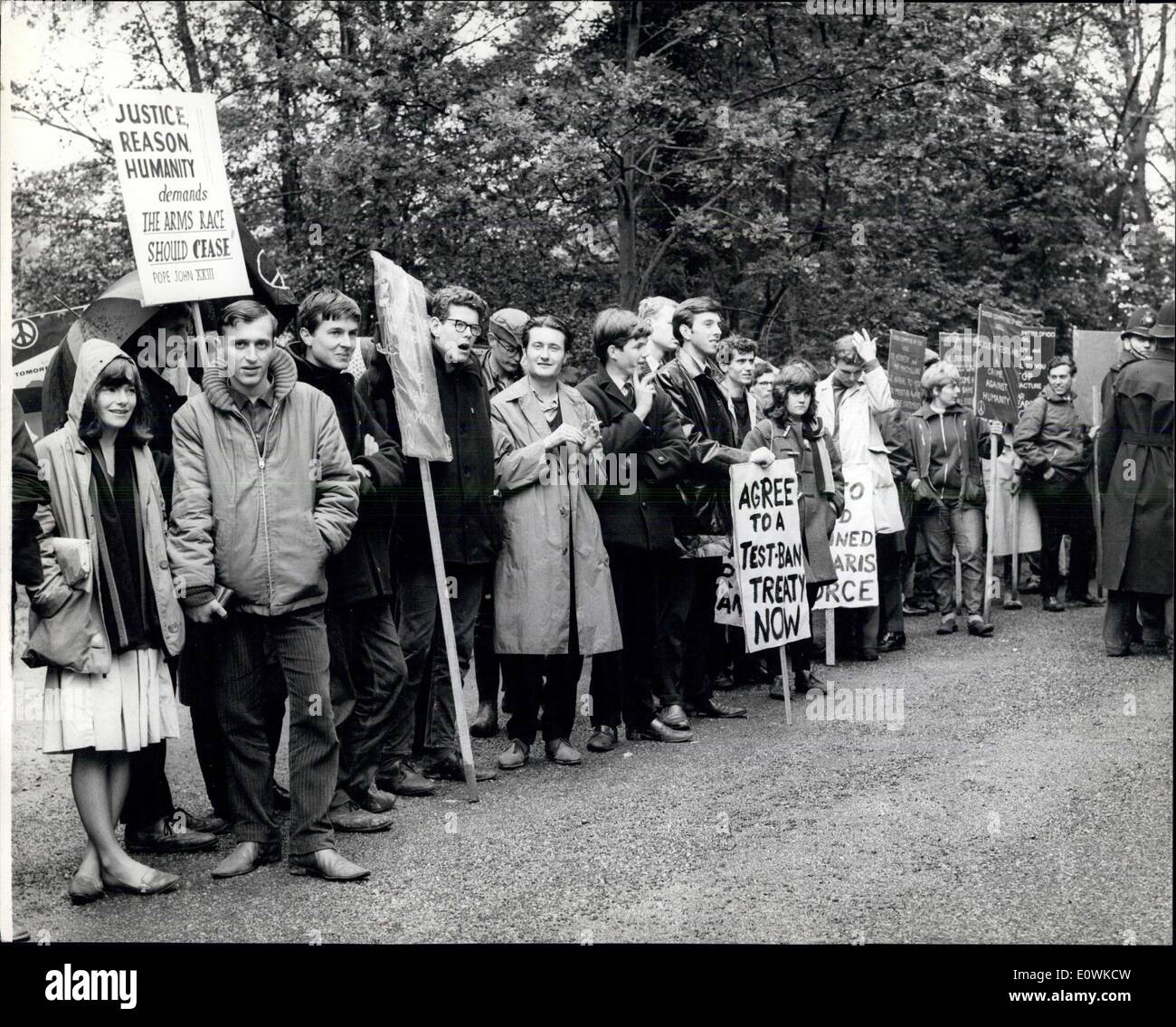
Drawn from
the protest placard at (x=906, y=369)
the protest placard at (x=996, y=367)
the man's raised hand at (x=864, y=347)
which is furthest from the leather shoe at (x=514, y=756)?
the protest placard at (x=996, y=367)

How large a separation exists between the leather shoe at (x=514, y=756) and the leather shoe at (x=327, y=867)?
173 cm

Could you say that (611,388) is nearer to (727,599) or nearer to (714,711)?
(727,599)

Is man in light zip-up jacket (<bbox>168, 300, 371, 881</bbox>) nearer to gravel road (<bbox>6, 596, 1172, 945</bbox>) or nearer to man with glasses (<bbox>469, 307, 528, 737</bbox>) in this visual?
gravel road (<bbox>6, 596, 1172, 945</bbox>)

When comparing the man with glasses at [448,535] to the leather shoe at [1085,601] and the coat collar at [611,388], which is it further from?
the leather shoe at [1085,601]

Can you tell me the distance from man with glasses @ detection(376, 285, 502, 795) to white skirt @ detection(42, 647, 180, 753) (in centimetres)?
136

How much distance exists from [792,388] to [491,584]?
2.62 m

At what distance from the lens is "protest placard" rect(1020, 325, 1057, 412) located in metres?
13.5

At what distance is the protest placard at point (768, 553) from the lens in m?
8.33

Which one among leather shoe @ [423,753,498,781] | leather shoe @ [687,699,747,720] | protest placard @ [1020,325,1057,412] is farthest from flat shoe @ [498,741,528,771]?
protest placard @ [1020,325,1057,412]

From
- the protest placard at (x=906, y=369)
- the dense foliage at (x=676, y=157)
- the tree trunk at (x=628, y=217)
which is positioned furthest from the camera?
the tree trunk at (x=628, y=217)

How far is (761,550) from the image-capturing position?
27.6ft

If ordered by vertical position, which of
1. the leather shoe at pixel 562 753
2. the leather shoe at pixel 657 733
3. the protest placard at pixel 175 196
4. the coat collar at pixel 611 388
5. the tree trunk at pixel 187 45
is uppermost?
the tree trunk at pixel 187 45

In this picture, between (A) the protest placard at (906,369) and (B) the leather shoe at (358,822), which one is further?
(A) the protest placard at (906,369)

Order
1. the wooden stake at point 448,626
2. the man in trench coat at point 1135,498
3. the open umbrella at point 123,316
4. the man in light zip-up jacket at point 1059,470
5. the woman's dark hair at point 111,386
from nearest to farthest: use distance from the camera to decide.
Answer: the woman's dark hair at point 111,386 < the open umbrella at point 123,316 < the wooden stake at point 448,626 < the man in trench coat at point 1135,498 < the man in light zip-up jacket at point 1059,470
